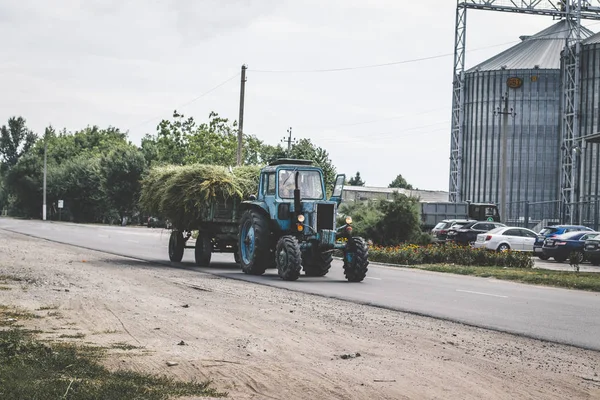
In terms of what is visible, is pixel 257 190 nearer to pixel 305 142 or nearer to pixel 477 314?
pixel 477 314

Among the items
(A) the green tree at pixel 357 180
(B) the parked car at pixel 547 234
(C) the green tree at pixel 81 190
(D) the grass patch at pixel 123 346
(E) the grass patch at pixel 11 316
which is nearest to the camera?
(D) the grass patch at pixel 123 346

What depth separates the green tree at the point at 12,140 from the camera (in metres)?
188

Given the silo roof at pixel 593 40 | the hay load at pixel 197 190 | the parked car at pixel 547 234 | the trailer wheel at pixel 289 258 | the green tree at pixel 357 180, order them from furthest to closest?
the green tree at pixel 357 180
the silo roof at pixel 593 40
the parked car at pixel 547 234
the hay load at pixel 197 190
the trailer wheel at pixel 289 258

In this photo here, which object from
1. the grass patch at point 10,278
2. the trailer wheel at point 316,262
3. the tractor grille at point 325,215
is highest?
the tractor grille at point 325,215

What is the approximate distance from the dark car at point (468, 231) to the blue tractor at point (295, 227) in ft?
81.7

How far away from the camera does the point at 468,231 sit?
156 ft

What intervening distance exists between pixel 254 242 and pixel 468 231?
87.3 ft

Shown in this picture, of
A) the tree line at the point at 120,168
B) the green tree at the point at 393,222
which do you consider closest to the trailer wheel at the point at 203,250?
the green tree at the point at 393,222

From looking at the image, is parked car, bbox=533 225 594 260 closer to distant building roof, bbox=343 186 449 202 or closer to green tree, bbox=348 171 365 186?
distant building roof, bbox=343 186 449 202

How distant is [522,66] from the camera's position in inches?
3046

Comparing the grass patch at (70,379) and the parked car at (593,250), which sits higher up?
the parked car at (593,250)

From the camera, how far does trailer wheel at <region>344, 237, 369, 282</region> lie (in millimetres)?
21594

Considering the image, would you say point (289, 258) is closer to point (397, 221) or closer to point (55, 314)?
point (55, 314)

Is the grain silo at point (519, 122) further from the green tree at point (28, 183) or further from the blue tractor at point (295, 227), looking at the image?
the green tree at point (28, 183)
